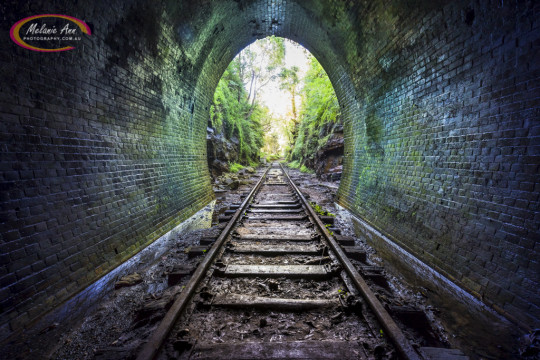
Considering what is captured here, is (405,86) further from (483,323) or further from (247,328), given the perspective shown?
(247,328)

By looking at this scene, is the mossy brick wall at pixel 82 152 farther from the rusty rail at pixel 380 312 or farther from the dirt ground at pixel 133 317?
the rusty rail at pixel 380 312

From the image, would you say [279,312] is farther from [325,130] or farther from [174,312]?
[325,130]

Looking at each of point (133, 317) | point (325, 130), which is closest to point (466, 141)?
point (133, 317)

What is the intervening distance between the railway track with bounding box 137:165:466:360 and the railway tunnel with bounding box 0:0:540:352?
60.4 inches

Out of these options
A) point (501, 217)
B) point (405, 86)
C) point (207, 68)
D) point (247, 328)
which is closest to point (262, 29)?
point (207, 68)

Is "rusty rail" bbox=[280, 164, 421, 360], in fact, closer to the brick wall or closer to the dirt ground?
the dirt ground

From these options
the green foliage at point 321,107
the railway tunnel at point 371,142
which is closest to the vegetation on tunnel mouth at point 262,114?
the green foliage at point 321,107

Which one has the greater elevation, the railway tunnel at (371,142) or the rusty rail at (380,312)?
the railway tunnel at (371,142)

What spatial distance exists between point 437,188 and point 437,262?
1.17m

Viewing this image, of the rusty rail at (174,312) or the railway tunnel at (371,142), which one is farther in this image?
the railway tunnel at (371,142)

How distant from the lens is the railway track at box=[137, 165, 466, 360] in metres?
1.63
